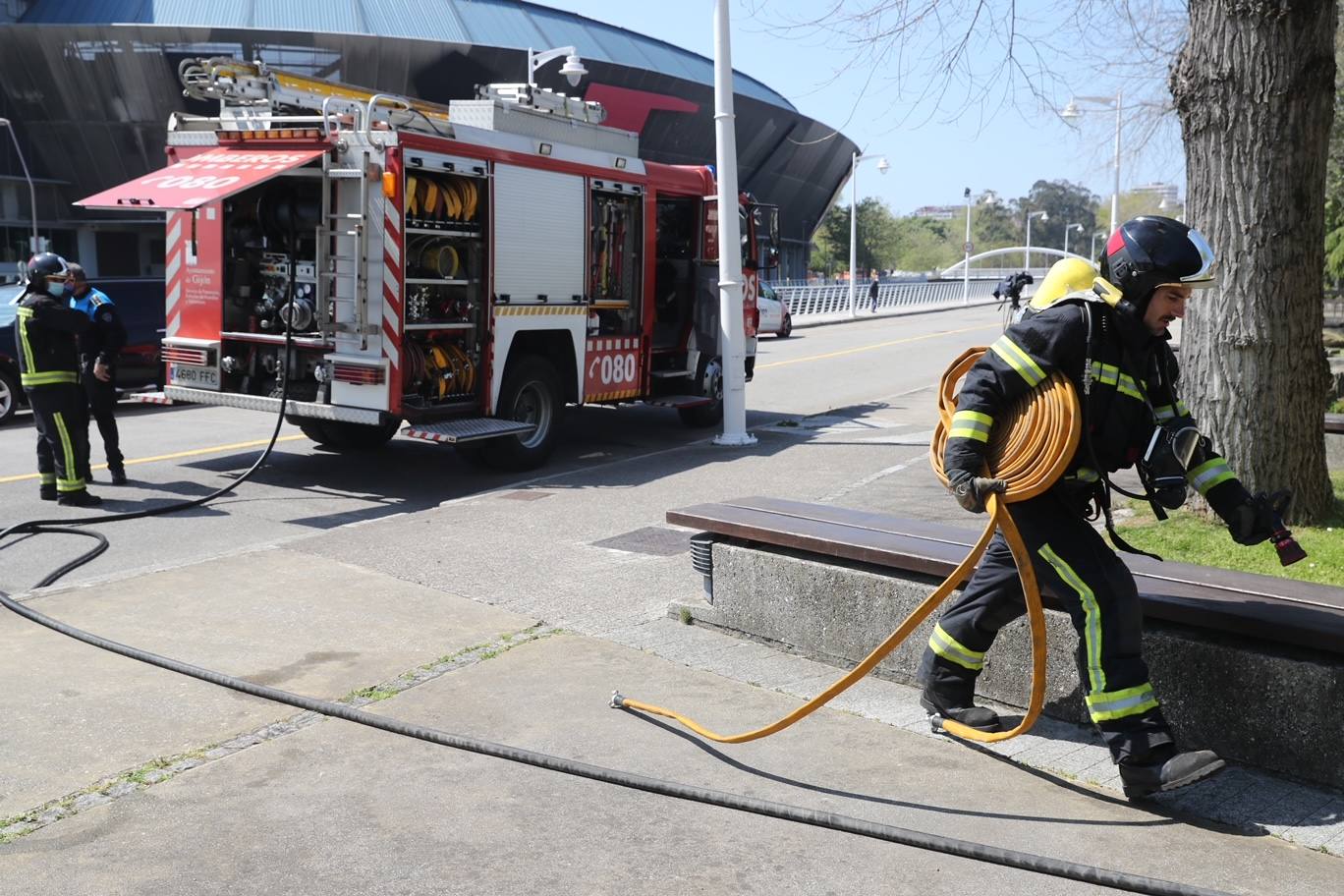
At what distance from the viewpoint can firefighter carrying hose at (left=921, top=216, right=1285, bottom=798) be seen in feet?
13.4

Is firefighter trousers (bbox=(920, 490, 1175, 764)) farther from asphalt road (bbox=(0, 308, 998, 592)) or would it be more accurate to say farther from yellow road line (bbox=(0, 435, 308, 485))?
yellow road line (bbox=(0, 435, 308, 485))

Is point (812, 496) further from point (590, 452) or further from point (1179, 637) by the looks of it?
point (1179, 637)

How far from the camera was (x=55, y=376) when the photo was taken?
920cm

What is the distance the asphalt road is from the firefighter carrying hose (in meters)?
5.10

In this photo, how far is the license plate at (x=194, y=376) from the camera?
1055cm

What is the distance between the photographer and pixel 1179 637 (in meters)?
4.45

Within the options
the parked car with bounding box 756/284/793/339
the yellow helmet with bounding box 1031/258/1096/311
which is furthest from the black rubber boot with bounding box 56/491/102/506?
the parked car with bounding box 756/284/793/339

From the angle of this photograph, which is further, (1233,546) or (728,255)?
(728,255)

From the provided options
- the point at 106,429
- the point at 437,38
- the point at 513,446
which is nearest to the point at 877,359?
the point at 513,446

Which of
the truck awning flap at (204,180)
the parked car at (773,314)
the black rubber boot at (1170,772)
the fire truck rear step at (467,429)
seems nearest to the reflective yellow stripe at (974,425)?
the black rubber boot at (1170,772)

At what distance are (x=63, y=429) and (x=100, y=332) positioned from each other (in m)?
0.98

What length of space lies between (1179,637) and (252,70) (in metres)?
8.85

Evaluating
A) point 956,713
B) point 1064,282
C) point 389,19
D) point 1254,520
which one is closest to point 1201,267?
point 1064,282

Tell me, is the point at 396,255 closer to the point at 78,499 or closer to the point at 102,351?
the point at 102,351
